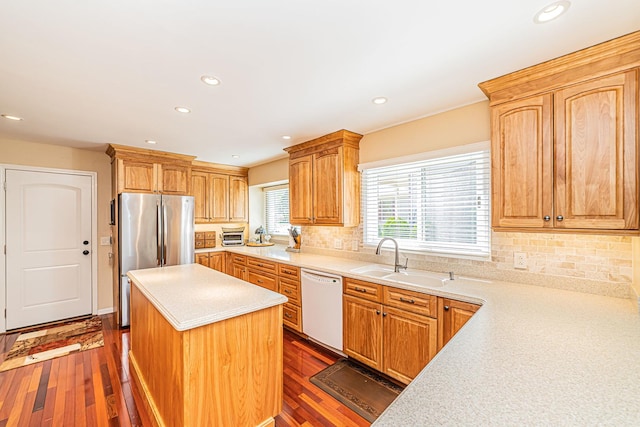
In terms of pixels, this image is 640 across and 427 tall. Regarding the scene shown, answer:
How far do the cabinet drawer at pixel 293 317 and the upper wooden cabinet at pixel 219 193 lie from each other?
2365 mm

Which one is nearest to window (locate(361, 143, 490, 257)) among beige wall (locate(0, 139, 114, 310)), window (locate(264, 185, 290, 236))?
window (locate(264, 185, 290, 236))

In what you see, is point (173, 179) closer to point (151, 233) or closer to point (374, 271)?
point (151, 233)

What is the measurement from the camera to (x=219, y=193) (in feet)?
16.2

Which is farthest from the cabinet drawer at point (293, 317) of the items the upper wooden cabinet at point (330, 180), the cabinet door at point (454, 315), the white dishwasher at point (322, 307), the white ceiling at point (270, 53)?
the white ceiling at point (270, 53)

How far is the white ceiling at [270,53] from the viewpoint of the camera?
1.29 metres

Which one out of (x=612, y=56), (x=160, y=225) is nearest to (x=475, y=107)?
(x=612, y=56)

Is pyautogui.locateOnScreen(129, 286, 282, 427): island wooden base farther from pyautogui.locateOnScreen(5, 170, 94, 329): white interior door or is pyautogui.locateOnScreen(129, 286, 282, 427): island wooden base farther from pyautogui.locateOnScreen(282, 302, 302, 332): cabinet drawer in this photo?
pyautogui.locateOnScreen(5, 170, 94, 329): white interior door

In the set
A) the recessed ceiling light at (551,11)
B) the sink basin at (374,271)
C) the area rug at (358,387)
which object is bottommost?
the area rug at (358,387)

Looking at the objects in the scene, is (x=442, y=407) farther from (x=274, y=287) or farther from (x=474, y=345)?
(x=274, y=287)

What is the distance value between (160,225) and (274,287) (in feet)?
6.01

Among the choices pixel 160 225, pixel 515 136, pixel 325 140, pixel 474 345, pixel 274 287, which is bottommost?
pixel 274 287

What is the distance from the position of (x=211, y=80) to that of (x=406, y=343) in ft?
8.04

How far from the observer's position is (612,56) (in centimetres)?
155

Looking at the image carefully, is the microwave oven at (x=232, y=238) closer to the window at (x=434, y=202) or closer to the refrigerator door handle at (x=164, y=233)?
the refrigerator door handle at (x=164, y=233)
